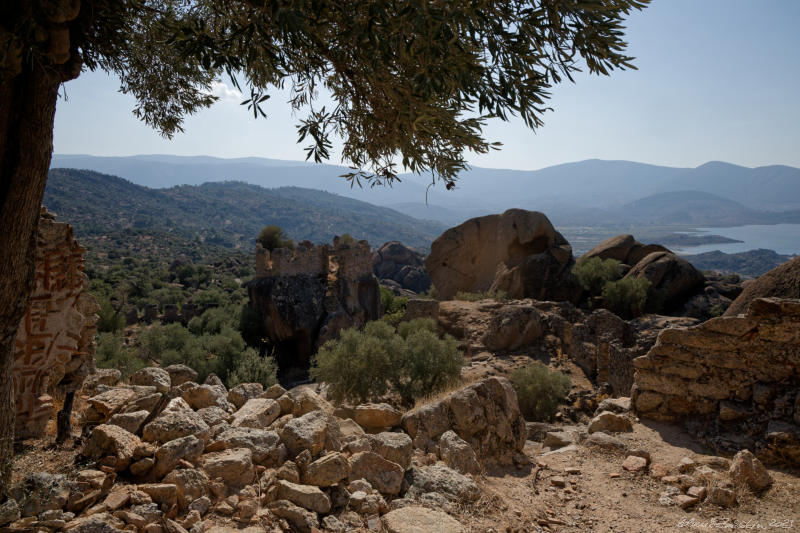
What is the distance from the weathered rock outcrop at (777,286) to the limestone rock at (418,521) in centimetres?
805

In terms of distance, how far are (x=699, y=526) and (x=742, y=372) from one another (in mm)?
2961

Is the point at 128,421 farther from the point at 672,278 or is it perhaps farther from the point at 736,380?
the point at 672,278

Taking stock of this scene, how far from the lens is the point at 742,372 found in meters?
6.50

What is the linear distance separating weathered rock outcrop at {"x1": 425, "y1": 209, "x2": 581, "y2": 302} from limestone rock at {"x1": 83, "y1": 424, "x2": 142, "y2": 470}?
21106mm

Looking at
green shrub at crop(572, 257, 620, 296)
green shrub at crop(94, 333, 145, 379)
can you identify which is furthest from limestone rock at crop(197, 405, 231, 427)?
green shrub at crop(572, 257, 620, 296)

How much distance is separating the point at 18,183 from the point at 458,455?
15.2 ft

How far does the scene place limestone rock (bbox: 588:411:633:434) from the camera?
6973mm

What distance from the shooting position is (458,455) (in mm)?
5168

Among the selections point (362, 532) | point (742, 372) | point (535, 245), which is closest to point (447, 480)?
point (362, 532)

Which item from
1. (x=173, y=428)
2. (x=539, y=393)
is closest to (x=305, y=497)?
(x=173, y=428)

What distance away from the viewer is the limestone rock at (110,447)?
3387 millimetres

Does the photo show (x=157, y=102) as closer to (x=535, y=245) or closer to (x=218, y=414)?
(x=218, y=414)

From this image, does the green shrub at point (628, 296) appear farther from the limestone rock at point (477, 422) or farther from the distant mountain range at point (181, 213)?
the distant mountain range at point (181, 213)

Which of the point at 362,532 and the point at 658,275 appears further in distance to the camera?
the point at 658,275
